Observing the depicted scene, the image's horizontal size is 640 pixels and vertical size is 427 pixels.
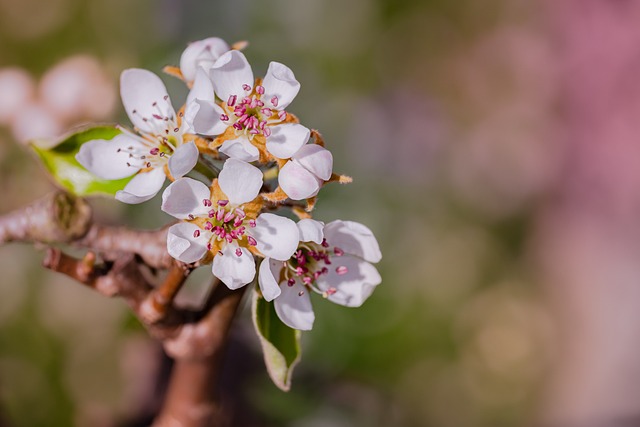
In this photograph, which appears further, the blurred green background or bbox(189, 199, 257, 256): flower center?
the blurred green background

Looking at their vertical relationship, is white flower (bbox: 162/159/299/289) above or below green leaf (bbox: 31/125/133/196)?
above

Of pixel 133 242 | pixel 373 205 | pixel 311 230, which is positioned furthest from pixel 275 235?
pixel 373 205

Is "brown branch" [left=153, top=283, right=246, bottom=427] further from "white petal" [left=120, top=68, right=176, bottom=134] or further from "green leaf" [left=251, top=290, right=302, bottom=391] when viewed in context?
"white petal" [left=120, top=68, right=176, bottom=134]

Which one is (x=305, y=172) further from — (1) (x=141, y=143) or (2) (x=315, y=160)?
(1) (x=141, y=143)

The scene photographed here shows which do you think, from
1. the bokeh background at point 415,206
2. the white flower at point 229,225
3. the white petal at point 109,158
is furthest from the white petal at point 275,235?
the bokeh background at point 415,206

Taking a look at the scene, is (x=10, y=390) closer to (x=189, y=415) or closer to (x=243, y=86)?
(x=189, y=415)

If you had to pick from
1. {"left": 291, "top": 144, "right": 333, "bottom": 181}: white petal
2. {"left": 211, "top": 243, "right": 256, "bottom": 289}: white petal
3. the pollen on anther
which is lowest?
the pollen on anther

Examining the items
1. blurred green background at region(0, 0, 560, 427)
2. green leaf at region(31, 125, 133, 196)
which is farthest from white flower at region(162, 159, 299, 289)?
blurred green background at region(0, 0, 560, 427)

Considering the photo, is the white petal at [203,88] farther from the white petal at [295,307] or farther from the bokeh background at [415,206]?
the bokeh background at [415,206]

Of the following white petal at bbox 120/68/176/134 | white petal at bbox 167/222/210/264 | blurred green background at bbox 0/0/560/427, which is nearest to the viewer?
white petal at bbox 167/222/210/264
